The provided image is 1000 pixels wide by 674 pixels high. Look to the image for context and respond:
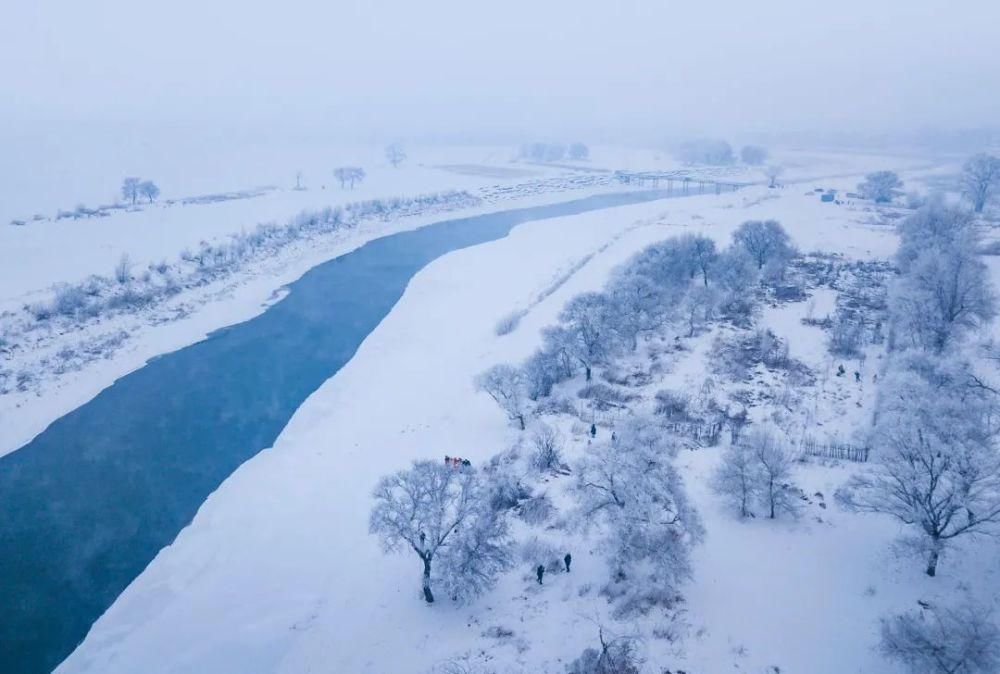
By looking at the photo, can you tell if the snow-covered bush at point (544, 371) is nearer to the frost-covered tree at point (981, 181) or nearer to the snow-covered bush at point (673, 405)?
the snow-covered bush at point (673, 405)

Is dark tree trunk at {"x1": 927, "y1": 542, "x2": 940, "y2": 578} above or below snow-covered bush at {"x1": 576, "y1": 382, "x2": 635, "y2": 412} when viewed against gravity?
above

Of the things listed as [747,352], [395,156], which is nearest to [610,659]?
[747,352]

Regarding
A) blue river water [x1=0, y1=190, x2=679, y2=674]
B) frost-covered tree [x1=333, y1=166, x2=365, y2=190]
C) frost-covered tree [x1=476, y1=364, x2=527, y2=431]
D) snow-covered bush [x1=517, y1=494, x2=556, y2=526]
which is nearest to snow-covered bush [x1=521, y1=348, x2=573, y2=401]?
frost-covered tree [x1=476, y1=364, x2=527, y2=431]

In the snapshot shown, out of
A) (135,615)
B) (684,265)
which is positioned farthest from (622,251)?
(135,615)

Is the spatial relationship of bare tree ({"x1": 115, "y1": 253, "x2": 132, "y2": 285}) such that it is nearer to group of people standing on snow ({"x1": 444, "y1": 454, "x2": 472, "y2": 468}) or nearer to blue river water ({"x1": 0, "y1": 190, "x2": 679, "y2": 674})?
blue river water ({"x1": 0, "y1": 190, "x2": 679, "y2": 674})

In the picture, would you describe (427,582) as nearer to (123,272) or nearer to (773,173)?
(123,272)

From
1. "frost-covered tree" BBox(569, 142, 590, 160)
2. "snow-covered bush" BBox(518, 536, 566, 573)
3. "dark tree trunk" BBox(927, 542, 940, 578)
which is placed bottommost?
"snow-covered bush" BBox(518, 536, 566, 573)
